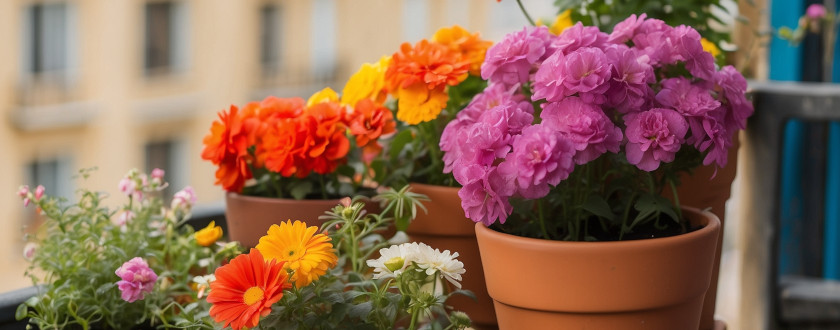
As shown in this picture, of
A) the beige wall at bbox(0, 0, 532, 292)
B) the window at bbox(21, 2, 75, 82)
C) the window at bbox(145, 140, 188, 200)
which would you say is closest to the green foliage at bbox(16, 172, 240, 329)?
the beige wall at bbox(0, 0, 532, 292)

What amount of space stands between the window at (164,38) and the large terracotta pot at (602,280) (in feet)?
33.7

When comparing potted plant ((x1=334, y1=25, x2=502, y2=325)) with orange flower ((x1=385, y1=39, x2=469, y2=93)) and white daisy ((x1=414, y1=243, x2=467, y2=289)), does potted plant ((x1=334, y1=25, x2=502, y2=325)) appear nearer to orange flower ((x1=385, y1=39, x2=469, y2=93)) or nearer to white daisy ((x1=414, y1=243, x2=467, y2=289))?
orange flower ((x1=385, y1=39, x2=469, y2=93))

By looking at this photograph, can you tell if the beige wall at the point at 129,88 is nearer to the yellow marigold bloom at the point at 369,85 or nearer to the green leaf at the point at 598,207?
the yellow marigold bloom at the point at 369,85

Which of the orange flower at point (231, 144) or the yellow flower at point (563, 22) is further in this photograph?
the yellow flower at point (563, 22)

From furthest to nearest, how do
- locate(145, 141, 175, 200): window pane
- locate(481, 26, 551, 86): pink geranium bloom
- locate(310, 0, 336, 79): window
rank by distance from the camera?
locate(310, 0, 336, 79): window
locate(145, 141, 175, 200): window pane
locate(481, 26, 551, 86): pink geranium bloom

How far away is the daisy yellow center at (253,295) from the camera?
30.1 inches

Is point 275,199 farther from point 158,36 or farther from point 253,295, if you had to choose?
point 158,36

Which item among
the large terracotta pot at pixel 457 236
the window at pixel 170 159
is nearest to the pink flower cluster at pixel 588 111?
the large terracotta pot at pixel 457 236

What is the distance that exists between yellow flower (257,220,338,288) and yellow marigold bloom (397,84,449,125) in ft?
0.69

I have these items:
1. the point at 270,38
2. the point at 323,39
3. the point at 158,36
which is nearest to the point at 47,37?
the point at 158,36

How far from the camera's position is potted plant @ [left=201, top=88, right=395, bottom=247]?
101 centimetres

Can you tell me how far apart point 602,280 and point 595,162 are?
0.14 m

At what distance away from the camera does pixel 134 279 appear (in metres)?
0.89

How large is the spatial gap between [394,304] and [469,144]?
15 cm
